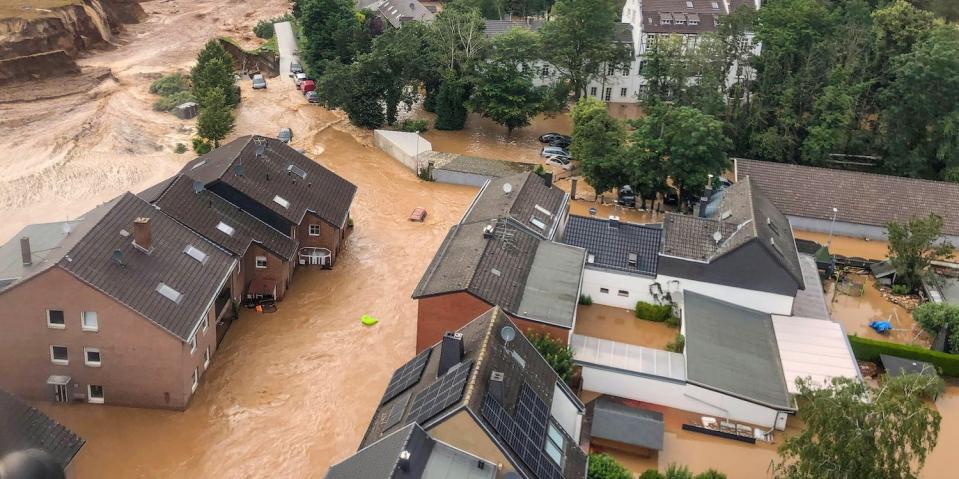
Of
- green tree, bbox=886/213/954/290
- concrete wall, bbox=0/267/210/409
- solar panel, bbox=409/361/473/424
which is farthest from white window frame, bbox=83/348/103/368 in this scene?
green tree, bbox=886/213/954/290

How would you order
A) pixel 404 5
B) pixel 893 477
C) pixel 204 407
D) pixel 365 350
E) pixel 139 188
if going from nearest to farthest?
pixel 893 477, pixel 204 407, pixel 365 350, pixel 139 188, pixel 404 5

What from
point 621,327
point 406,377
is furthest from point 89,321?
point 621,327

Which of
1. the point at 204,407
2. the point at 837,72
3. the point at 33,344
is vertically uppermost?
the point at 837,72

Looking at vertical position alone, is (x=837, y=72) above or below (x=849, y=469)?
above

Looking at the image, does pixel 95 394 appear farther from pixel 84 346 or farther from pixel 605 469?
pixel 605 469

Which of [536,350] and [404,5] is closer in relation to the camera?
[536,350]

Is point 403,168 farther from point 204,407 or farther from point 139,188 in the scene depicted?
point 204,407

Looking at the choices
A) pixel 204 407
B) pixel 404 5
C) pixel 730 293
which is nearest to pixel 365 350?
pixel 204 407

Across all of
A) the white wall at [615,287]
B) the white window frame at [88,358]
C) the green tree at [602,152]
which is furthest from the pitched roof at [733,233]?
the white window frame at [88,358]
